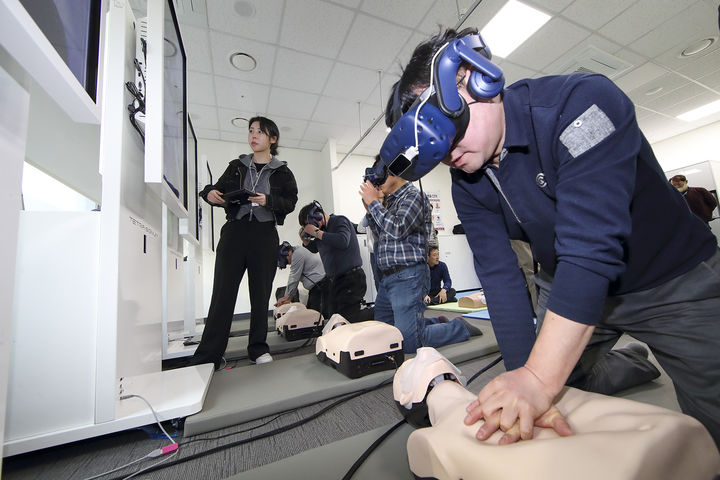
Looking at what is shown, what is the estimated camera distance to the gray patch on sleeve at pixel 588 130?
507 millimetres

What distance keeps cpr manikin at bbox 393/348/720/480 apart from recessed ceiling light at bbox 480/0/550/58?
3487 millimetres

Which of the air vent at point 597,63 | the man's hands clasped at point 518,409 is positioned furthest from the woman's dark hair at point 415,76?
the air vent at point 597,63

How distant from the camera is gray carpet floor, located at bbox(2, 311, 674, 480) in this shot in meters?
0.80

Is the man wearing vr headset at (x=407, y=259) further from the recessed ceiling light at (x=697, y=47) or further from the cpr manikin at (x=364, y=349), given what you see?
the recessed ceiling light at (x=697, y=47)

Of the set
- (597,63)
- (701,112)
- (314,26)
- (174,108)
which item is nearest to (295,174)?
(314,26)

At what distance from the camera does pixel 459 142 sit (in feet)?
2.14

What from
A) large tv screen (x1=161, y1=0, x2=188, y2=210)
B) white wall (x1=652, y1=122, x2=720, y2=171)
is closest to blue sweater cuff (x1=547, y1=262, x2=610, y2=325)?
large tv screen (x1=161, y1=0, x2=188, y2=210)

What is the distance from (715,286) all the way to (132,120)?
1.76m

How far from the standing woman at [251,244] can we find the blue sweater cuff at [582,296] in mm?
1498

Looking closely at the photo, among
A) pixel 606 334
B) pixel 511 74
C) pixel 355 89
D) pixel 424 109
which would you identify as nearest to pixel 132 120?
pixel 424 109

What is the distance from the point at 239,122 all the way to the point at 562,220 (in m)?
4.82

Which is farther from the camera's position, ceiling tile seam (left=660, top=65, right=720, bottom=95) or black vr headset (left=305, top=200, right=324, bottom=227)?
ceiling tile seam (left=660, top=65, right=720, bottom=95)

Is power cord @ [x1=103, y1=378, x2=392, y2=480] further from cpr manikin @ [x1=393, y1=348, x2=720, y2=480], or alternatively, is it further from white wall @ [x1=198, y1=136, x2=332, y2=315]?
white wall @ [x1=198, y1=136, x2=332, y2=315]

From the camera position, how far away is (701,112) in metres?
5.17
